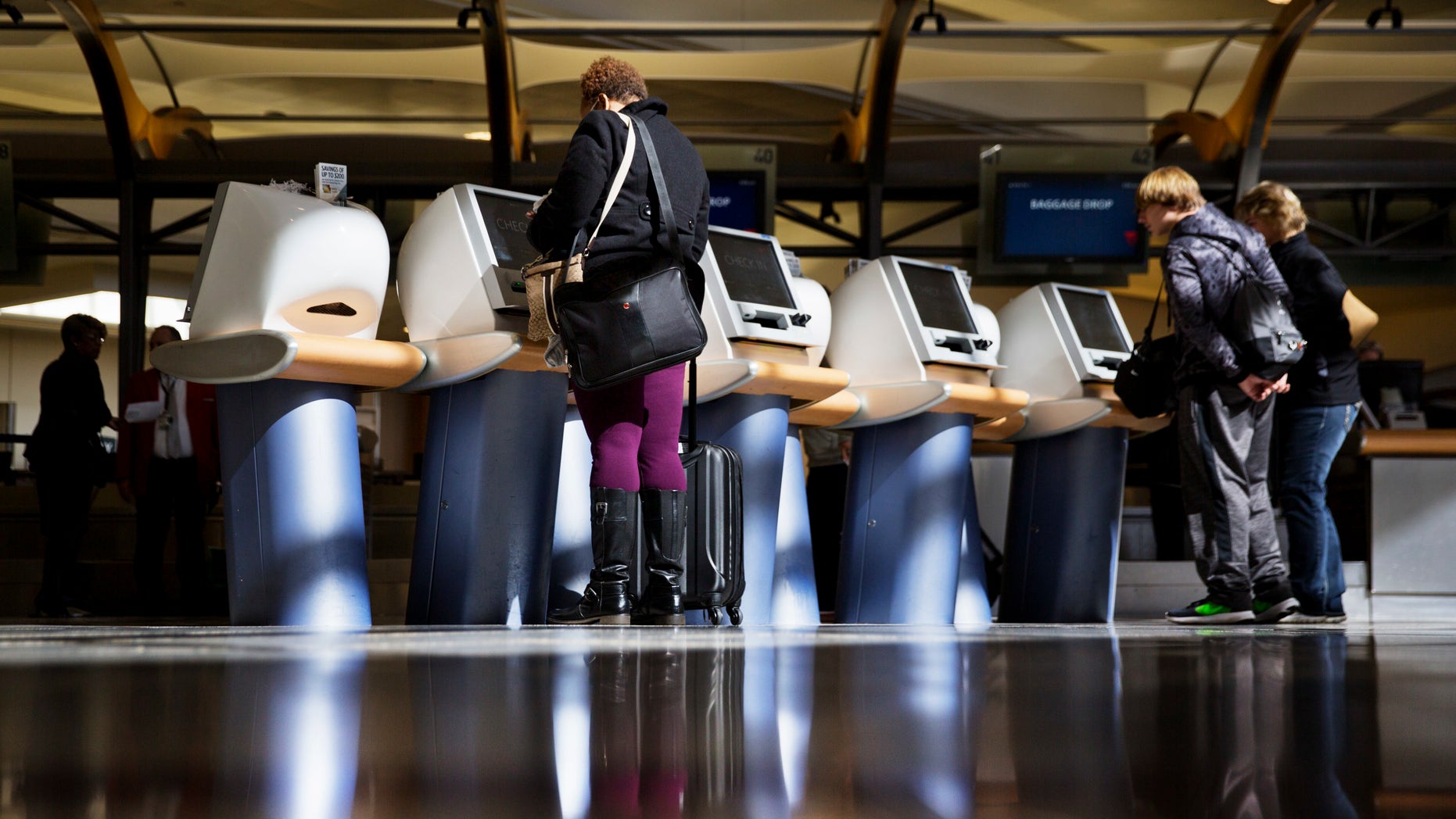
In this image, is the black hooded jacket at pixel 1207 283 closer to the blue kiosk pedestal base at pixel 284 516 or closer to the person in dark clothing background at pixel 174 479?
the blue kiosk pedestal base at pixel 284 516

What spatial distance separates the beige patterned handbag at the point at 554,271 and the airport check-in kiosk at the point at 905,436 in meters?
1.68

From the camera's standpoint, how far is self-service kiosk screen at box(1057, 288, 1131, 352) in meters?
5.19

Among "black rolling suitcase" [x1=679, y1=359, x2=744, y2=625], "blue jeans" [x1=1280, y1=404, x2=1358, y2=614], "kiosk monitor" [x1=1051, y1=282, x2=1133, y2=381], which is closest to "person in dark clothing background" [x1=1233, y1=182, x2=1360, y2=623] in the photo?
"blue jeans" [x1=1280, y1=404, x2=1358, y2=614]

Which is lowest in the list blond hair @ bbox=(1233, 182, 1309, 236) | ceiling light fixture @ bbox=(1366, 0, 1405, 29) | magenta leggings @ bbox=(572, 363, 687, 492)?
magenta leggings @ bbox=(572, 363, 687, 492)

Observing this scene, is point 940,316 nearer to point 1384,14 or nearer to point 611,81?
point 611,81

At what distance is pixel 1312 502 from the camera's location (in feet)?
13.4

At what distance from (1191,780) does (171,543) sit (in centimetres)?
733

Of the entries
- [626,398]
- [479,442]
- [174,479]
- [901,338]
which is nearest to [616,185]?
[626,398]

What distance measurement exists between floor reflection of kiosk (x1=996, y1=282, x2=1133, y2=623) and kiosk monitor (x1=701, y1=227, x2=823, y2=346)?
1246 millimetres

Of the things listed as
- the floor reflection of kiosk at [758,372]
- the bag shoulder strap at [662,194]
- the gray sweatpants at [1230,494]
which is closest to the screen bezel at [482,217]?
the bag shoulder strap at [662,194]

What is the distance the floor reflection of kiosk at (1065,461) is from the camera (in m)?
5.08

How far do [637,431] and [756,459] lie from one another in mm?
1087

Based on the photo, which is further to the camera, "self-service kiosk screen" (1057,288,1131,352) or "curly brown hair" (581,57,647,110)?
"self-service kiosk screen" (1057,288,1131,352)

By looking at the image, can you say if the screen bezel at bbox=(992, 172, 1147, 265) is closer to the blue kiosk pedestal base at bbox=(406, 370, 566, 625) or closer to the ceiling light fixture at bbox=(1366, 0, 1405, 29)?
the ceiling light fixture at bbox=(1366, 0, 1405, 29)
